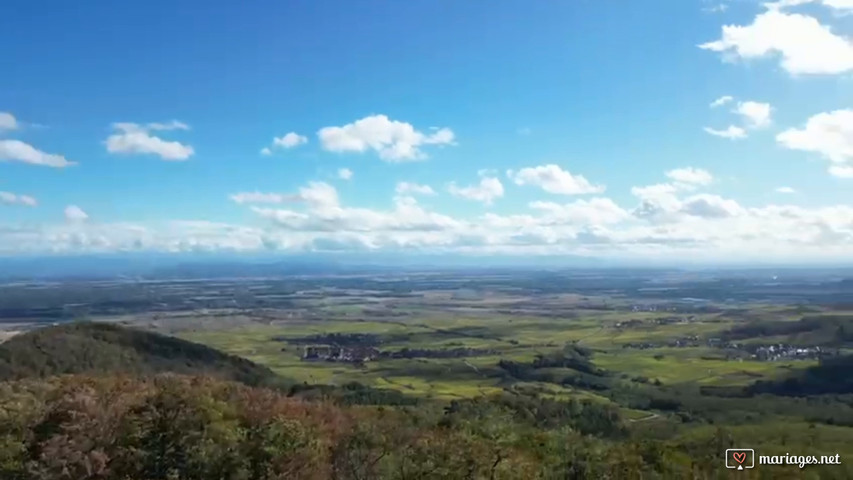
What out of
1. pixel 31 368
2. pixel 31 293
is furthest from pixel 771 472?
pixel 31 293

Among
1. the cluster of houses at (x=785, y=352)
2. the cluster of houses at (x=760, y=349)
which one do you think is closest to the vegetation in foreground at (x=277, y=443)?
the cluster of houses at (x=785, y=352)

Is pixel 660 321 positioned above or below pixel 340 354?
above

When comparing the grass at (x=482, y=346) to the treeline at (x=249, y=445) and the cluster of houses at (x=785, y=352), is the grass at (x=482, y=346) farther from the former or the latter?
the treeline at (x=249, y=445)

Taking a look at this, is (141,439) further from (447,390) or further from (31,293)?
(31,293)

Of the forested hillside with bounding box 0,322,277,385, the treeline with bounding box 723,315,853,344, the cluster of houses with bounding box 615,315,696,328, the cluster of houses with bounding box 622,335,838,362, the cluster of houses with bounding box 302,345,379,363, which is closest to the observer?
the forested hillside with bounding box 0,322,277,385

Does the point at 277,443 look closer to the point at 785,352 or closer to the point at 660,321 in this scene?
the point at 785,352

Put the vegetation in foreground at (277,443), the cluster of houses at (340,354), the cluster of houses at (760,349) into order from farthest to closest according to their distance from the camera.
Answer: the cluster of houses at (340,354) < the cluster of houses at (760,349) < the vegetation in foreground at (277,443)

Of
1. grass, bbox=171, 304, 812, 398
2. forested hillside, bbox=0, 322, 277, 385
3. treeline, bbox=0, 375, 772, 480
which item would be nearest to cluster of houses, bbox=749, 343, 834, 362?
grass, bbox=171, 304, 812, 398

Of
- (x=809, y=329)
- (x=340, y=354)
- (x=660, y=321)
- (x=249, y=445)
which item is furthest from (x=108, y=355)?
(x=660, y=321)

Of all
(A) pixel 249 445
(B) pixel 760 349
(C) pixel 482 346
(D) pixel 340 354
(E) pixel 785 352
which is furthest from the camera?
(C) pixel 482 346

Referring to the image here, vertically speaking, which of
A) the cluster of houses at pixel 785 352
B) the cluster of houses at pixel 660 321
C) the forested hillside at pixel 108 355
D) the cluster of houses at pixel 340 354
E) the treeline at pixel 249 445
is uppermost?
the treeline at pixel 249 445

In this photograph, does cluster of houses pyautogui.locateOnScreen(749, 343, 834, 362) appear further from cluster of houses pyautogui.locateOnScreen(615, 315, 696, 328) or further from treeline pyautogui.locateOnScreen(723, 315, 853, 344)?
cluster of houses pyautogui.locateOnScreen(615, 315, 696, 328)
